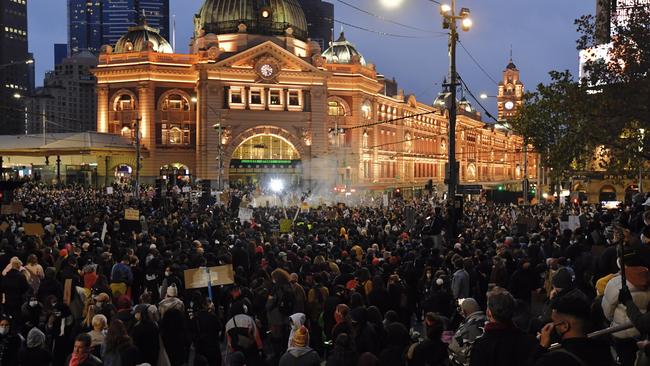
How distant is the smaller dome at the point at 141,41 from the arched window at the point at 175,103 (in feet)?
20.2

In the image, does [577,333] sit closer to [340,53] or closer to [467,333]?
[467,333]

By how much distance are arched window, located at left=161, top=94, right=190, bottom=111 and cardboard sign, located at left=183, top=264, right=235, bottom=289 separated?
64.8 metres

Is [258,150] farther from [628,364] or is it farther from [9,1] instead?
[9,1]

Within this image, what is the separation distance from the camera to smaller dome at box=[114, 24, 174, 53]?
77000mm

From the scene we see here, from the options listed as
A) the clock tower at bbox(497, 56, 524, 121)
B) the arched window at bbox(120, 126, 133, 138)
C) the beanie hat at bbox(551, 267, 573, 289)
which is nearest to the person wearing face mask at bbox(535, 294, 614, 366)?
the beanie hat at bbox(551, 267, 573, 289)

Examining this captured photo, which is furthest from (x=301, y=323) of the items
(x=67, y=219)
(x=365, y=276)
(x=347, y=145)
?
(x=347, y=145)

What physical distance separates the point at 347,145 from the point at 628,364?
239 ft

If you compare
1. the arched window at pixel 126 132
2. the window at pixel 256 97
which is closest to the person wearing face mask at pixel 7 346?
the window at pixel 256 97

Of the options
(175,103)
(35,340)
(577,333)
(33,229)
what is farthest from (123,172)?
(577,333)

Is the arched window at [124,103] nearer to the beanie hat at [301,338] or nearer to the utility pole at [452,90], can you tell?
the utility pole at [452,90]

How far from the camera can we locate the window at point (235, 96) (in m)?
73.6

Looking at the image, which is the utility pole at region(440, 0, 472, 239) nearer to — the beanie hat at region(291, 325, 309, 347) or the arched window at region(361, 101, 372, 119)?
the beanie hat at region(291, 325, 309, 347)

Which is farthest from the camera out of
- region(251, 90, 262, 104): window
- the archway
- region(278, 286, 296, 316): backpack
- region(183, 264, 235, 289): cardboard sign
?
region(251, 90, 262, 104): window

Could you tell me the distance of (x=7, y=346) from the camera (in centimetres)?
975
